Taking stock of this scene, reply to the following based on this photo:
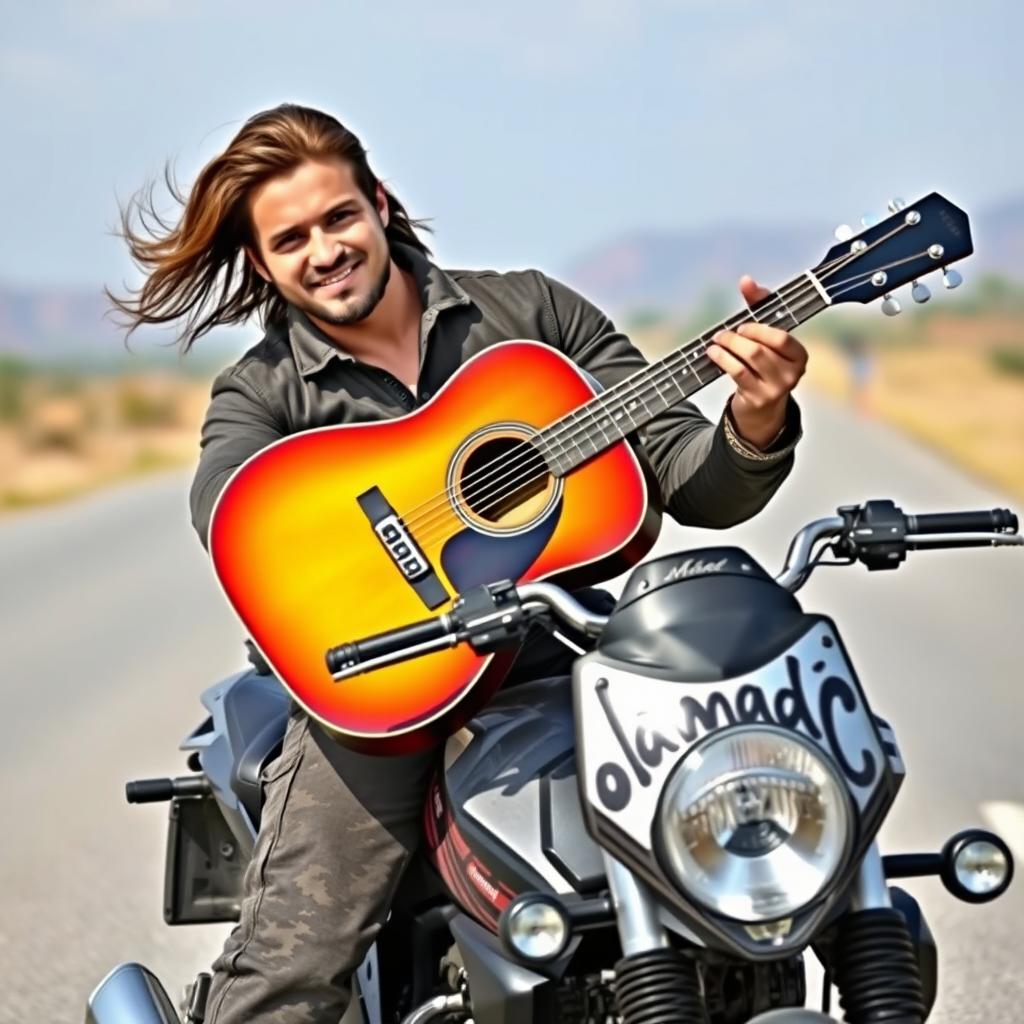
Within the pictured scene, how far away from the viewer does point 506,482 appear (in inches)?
131

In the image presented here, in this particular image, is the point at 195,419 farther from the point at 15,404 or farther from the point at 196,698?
the point at 196,698

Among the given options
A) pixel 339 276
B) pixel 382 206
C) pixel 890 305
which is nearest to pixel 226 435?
pixel 339 276

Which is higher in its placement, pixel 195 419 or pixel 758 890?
pixel 195 419

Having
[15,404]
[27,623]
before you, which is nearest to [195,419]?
[15,404]

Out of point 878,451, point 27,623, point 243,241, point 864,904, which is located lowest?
point 864,904

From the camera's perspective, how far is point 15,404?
174ft

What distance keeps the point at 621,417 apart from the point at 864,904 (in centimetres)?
90

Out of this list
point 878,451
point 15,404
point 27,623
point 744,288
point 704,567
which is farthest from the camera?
point 15,404

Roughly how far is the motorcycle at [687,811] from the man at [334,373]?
0.18 m

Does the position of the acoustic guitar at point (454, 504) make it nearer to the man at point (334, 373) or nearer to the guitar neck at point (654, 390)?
the guitar neck at point (654, 390)

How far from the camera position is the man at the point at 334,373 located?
331 cm

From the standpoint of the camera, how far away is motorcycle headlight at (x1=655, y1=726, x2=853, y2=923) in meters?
2.58

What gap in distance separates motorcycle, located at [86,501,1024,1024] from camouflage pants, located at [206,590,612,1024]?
0.09 m

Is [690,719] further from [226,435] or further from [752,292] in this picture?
[226,435]
